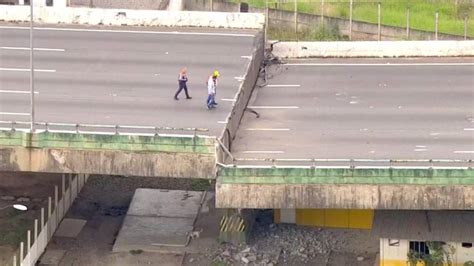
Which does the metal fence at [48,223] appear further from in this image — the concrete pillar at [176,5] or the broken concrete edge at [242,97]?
the concrete pillar at [176,5]

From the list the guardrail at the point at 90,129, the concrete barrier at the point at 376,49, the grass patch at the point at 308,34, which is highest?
the grass patch at the point at 308,34

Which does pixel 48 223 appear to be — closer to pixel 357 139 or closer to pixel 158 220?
pixel 158 220

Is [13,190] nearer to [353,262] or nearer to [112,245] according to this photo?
[112,245]

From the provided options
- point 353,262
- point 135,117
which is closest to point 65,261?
point 135,117

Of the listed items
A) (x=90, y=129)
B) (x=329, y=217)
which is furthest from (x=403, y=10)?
(x=90, y=129)

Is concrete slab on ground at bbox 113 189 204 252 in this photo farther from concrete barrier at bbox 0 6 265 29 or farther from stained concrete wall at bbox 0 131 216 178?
concrete barrier at bbox 0 6 265 29

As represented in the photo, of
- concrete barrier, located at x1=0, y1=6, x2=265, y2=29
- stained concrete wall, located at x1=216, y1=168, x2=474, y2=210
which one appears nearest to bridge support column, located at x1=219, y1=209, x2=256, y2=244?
stained concrete wall, located at x1=216, y1=168, x2=474, y2=210

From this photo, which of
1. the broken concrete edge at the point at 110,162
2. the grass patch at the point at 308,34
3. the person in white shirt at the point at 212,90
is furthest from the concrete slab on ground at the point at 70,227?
the grass patch at the point at 308,34
